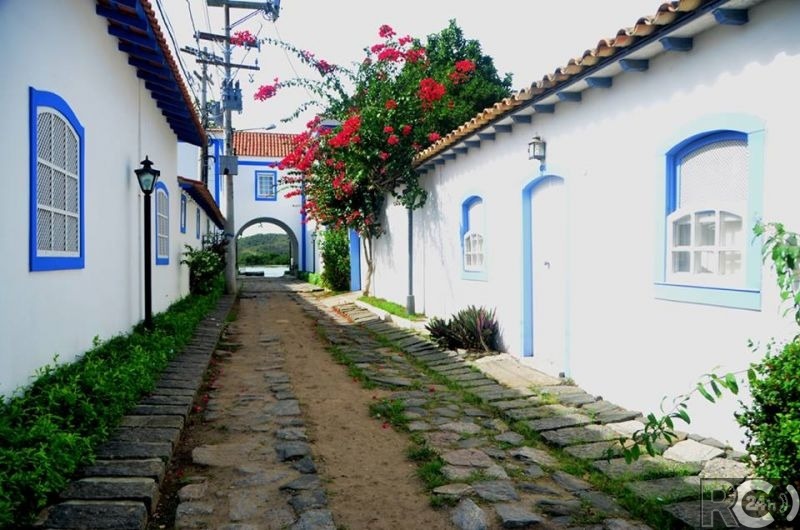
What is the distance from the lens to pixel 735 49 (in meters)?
4.48

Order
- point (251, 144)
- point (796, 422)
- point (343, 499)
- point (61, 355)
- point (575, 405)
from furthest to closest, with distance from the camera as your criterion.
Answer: point (251, 144), point (575, 405), point (61, 355), point (343, 499), point (796, 422)

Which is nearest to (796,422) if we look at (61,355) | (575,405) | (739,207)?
(739,207)

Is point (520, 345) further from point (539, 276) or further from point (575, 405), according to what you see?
point (575, 405)

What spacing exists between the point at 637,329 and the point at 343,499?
3.09 metres

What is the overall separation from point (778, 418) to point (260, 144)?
28.8m

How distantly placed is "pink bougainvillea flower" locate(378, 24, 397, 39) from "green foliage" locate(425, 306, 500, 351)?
6402 mm

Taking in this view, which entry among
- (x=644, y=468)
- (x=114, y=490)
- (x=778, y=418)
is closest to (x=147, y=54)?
(x=114, y=490)

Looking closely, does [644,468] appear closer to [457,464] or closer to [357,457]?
[457,464]

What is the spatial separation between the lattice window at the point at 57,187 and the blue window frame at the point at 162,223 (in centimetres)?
373

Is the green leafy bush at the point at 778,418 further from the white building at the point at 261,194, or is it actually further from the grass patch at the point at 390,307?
the white building at the point at 261,194

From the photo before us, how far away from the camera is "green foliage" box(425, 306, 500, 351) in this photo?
8.73 metres

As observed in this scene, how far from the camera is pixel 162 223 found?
10195 millimetres

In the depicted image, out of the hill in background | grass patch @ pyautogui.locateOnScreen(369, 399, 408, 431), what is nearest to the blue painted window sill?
grass patch @ pyautogui.locateOnScreen(369, 399, 408, 431)

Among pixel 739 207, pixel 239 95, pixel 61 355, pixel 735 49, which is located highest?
pixel 239 95
